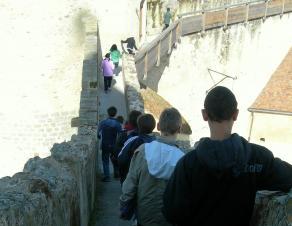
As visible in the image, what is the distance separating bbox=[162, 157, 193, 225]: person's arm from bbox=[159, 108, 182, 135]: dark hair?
0.93m

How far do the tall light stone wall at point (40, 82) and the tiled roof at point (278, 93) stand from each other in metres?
11.1

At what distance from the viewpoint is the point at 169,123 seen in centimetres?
328

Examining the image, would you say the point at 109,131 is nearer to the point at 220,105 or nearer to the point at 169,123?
the point at 169,123

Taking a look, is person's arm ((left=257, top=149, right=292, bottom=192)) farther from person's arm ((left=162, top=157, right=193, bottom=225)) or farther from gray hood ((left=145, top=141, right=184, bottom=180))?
gray hood ((left=145, top=141, right=184, bottom=180))

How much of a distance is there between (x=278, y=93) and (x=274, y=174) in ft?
69.6

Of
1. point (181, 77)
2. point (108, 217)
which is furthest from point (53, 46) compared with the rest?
point (108, 217)

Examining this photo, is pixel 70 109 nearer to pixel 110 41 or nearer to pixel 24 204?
pixel 110 41

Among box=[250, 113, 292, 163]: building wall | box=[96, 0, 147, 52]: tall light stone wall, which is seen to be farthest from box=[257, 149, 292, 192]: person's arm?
box=[250, 113, 292, 163]: building wall

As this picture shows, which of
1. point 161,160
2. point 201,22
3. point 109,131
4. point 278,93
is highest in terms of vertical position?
point 201,22

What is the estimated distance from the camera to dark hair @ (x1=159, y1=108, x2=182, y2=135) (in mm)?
3271

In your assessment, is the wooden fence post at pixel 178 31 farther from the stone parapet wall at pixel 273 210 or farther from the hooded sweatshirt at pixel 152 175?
the stone parapet wall at pixel 273 210

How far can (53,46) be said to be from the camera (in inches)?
570

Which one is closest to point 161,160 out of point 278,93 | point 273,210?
point 273,210

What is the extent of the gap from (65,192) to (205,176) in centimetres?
171
